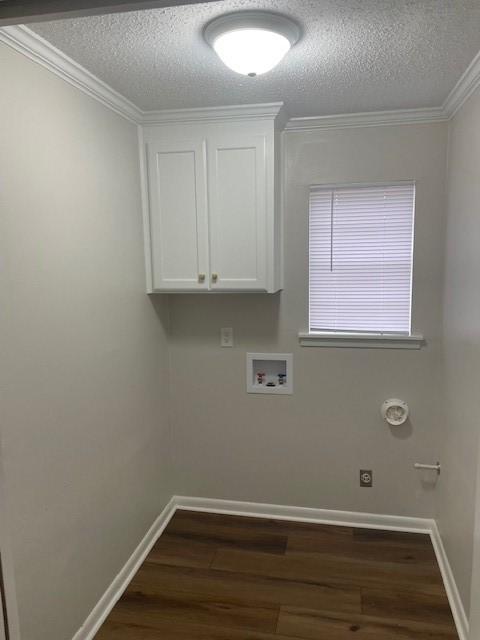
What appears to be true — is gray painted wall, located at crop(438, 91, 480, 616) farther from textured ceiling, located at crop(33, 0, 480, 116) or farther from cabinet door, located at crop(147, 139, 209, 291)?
cabinet door, located at crop(147, 139, 209, 291)

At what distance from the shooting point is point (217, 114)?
244 centimetres

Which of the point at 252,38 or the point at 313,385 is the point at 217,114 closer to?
the point at 252,38

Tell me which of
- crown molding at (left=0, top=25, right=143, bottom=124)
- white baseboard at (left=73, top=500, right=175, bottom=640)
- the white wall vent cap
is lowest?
white baseboard at (left=73, top=500, right=175, bottom=640)

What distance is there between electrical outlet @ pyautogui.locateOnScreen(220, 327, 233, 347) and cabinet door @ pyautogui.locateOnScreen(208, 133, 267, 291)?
40 centimetres

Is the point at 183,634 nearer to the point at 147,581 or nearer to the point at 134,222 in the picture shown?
the point at 147,581

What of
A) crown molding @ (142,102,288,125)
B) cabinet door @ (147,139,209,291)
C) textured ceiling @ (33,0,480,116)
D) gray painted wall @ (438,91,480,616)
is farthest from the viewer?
cabinet door @ (147,139,209,291)

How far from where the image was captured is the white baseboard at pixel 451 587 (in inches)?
80.7

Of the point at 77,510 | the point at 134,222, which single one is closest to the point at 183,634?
the point at 77,510

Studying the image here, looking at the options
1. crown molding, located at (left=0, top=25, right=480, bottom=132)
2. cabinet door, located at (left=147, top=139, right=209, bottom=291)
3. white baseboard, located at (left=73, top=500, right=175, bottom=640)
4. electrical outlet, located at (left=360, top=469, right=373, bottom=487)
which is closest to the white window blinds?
crown molding, located at (left=0, top=25, right=480, bottom=132)

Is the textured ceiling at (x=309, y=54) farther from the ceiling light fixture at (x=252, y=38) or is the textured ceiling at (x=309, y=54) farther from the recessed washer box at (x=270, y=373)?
the recessed washer box at (x=270, y=373)

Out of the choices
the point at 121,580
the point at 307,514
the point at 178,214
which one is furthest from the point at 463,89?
the point at 121,580

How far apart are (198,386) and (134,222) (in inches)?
44.6

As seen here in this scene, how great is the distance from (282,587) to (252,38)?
2.49m

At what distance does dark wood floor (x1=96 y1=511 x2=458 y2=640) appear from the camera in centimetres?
212
